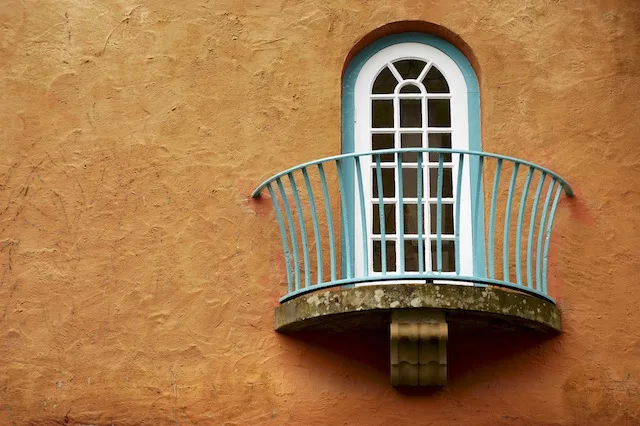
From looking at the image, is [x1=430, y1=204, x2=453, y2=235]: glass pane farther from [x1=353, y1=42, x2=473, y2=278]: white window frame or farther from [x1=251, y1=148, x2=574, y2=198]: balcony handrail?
[x1=251, y1=148, x2=574, y2=198]: balcony handrail

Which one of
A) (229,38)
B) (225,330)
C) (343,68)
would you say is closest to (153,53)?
(229,38)

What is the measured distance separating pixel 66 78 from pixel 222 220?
167 cm

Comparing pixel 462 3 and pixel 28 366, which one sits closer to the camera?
pixel 28 366

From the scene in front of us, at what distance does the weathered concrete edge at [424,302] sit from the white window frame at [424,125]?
717 millimetres

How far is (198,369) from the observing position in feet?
31.9

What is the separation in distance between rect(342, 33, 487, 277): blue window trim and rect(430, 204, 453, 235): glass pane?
0.23 m

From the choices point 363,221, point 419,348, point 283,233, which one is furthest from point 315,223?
point 419,348

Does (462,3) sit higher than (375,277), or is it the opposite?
(462,3)

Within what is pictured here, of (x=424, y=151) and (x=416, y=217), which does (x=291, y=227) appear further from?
(x=424, y=151)

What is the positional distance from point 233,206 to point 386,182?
1.20m

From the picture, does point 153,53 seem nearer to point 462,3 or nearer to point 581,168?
point 462,3

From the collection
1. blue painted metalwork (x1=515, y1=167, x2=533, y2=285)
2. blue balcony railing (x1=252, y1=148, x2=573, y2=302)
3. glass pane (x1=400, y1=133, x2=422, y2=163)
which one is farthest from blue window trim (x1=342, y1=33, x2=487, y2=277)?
glass pane (x1=400, y1=133, x2=422, y2=163)

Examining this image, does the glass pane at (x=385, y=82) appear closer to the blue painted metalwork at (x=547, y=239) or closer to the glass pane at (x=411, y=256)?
the glass pane at (x=411, y=256)

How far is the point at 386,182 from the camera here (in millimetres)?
10523
